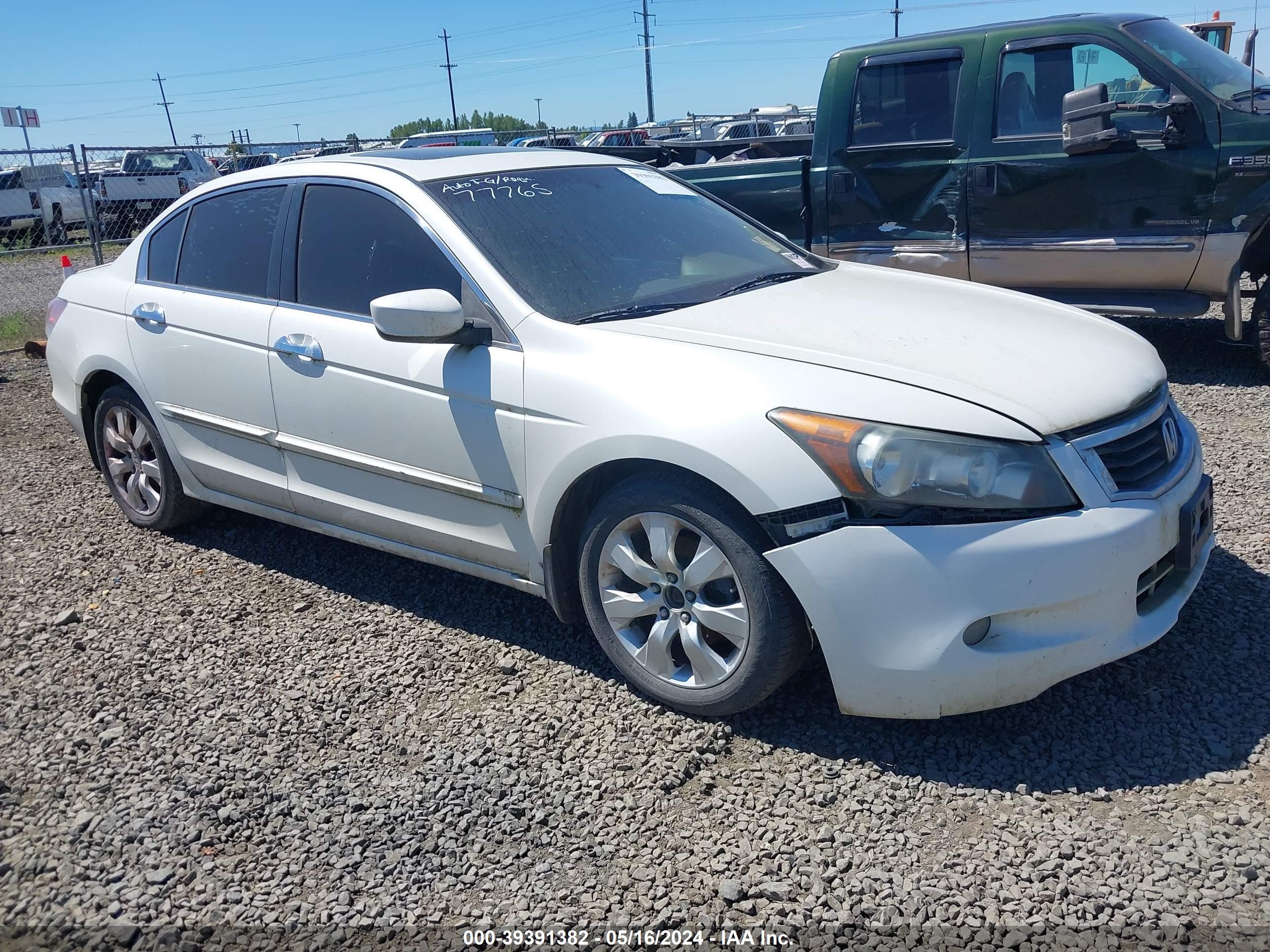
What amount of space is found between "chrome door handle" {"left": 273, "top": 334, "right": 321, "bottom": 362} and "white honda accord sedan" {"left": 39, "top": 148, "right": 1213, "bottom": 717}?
2 centimetres

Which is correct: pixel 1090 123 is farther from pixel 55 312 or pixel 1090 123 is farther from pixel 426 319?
pixel 55 312

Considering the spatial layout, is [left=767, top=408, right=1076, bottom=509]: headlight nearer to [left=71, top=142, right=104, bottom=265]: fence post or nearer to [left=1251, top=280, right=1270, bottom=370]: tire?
[left=1251, top=280, right=1270, bottom=370]: tire

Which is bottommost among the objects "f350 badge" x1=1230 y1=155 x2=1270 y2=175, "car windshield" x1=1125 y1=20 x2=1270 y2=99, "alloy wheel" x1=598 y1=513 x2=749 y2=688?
"alloy wheel" x1=598 y1=513 x2=749 y2=688

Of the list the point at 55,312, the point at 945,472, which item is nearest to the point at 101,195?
the point at 55,312

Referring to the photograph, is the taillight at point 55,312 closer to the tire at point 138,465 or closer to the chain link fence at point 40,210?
the tire at point 138,465

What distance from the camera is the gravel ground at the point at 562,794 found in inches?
97.1

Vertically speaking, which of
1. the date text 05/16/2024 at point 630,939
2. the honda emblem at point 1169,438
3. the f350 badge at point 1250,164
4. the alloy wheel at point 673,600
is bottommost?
the date text 05/16/2024 at point 630,939

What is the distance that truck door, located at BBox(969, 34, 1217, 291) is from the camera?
6.13 meters

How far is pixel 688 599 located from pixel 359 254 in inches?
72.3

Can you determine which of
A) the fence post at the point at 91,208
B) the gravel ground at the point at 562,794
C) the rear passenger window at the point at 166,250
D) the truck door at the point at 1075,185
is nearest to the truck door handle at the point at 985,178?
the truck door at the point at 1075,185

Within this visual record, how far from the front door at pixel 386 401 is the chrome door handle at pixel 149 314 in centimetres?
78

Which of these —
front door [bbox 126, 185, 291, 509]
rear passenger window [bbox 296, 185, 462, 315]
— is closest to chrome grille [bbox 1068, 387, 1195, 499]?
rear passenger window [bbox 296, 185, 462, 315]

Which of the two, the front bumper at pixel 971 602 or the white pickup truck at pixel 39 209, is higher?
the white pickup truck at pixel 39 209

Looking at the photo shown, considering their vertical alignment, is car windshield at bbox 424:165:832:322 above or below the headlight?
above
